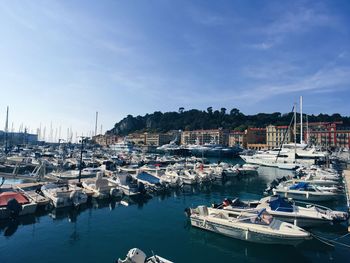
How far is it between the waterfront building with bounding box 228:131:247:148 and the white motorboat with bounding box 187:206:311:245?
398 ft

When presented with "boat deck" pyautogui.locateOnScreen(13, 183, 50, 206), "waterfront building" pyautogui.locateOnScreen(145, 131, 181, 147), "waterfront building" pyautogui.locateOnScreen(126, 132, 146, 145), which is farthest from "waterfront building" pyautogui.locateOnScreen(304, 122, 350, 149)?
"waterfront building" pyautogui.locateOnScreen(126, 132, 146, 145)

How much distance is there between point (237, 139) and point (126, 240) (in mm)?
129660

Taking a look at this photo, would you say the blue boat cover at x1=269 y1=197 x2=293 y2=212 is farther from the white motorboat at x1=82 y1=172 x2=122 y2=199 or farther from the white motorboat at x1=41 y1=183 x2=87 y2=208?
the white motorboat at x1=41 y1=183 x2=87 y2=208

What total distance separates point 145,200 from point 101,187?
512cm

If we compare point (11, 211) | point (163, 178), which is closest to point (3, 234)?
point (11, 211)

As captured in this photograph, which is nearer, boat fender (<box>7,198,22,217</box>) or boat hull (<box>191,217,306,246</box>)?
boat hull (<box>191,217,306,246</box>)

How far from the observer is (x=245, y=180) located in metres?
39.7

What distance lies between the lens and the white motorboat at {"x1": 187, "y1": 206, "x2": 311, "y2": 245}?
1377cm

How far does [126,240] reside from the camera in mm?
15016

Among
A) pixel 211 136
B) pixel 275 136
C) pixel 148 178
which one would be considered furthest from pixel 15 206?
pixel 211 136

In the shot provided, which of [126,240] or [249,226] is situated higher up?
[249,226]

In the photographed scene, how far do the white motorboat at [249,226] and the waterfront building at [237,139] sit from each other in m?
121

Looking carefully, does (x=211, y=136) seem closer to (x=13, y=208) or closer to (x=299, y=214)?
(x=299, y=214)

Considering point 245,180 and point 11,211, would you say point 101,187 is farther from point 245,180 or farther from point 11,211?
point 245,180
